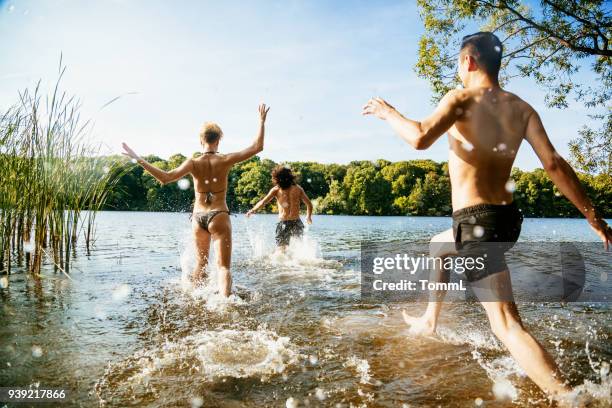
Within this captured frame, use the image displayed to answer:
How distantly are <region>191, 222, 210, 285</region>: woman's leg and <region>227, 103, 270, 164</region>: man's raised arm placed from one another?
3.91ft

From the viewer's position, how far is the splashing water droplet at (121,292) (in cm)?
566

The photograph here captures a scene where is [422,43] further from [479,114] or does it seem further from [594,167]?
[479,114]

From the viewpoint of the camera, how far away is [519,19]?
11164 mm

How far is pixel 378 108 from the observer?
285 centimetres

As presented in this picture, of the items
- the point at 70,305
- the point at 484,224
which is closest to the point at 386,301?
the point at 484,224

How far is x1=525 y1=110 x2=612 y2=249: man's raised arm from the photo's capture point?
2537 mm

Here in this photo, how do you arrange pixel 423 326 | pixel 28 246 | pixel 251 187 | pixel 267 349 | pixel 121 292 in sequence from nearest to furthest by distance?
1. pixel 267 349
2. pixel 423 326
3. pixel 121 292
4. pixel 28 246
5. pixel 251 187

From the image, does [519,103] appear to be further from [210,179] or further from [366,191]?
[366,191]

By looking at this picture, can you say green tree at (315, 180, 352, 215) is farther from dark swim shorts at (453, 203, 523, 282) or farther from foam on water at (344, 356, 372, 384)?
dark swim shorts at (453, 203, 523, 282)

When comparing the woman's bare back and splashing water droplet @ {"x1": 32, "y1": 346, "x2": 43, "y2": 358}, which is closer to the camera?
splashing water droplet @ {"x1": 32, "y1": 346, "x2": 43, "y2": 358}

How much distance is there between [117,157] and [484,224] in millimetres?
7469

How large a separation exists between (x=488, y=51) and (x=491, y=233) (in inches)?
53.6

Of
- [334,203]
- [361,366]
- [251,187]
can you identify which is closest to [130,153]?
[361,366]

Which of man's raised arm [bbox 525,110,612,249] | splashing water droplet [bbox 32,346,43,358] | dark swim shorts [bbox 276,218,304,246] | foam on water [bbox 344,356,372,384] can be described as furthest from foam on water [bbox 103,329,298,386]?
dark swim shorts [bbox 276,218,304,246]
